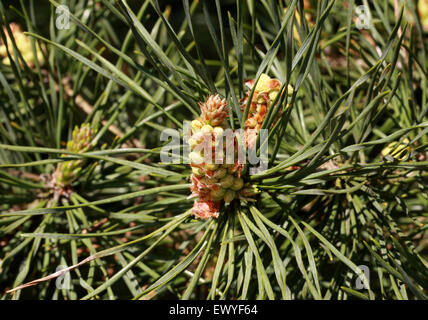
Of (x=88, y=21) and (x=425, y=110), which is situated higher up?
(x=88, y=21)

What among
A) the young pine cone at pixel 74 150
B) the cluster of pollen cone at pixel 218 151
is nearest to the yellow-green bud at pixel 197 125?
the cluster of pollen cone at pixel 218 151

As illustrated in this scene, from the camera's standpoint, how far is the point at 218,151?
442mm

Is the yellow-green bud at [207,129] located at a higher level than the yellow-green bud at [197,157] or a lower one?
higher

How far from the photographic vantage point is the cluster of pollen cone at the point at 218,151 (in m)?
0.43

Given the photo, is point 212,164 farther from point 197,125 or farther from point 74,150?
point 74,150

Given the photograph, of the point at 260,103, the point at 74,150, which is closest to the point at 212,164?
the point at 260,103

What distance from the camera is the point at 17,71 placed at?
591mm

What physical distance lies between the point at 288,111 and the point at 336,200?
20cm

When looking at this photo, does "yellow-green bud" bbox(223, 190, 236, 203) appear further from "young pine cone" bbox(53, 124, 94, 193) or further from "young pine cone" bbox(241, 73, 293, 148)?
"young pine cone" bbox(53, 124, 94, 193)

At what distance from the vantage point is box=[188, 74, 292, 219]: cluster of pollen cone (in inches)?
17.1

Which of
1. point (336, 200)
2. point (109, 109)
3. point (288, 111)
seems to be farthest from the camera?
point (109, 109)

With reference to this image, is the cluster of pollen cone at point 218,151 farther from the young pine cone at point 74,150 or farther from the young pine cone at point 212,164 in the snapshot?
the young pine cone at point 74,150
